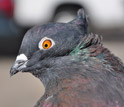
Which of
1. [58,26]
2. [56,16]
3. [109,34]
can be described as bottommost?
[109,34]

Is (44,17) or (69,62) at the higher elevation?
(69,62)

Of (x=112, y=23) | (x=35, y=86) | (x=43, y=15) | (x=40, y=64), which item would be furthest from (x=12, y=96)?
(x=112, y=23)

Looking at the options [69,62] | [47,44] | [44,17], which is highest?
[47,44]

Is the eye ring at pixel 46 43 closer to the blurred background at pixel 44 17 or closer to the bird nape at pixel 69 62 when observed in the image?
the bird nape at pixel 69 62

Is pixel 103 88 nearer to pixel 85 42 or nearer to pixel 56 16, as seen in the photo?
pixel 85 42

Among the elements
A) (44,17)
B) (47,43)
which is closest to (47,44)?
(47,43)

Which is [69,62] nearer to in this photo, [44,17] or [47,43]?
[47,43]

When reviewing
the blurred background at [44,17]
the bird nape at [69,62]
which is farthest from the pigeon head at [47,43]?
the blurred background at [44,17]

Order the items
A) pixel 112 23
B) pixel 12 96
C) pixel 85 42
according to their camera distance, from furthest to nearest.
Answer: pixel 112 23 → pixel 12 96 → pixel 85 42
